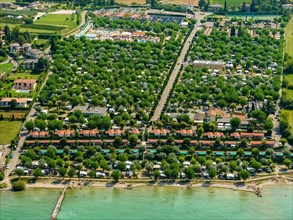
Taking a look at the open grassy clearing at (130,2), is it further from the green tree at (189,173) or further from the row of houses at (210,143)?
the green tree at (189,173)

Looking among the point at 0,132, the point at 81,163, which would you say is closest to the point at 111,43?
the point at 0,132

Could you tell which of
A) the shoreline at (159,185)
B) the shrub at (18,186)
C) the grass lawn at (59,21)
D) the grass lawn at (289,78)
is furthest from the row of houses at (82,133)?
the grass lawn at (59,21)

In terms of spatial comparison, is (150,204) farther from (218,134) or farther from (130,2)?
(130,2)

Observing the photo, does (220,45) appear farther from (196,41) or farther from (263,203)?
(263,203)

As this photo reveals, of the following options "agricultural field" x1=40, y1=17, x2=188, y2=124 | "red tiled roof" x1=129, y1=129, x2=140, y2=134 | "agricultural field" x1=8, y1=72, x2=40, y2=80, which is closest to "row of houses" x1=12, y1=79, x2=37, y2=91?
"agricultural field" x1=40, y1=17, x2=188, y2=124

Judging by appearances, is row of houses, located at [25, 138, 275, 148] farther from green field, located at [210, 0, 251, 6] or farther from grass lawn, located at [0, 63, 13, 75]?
green field, located at [210, 0, 251, 6]

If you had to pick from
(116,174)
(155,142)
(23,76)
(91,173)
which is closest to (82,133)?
(155,142)
